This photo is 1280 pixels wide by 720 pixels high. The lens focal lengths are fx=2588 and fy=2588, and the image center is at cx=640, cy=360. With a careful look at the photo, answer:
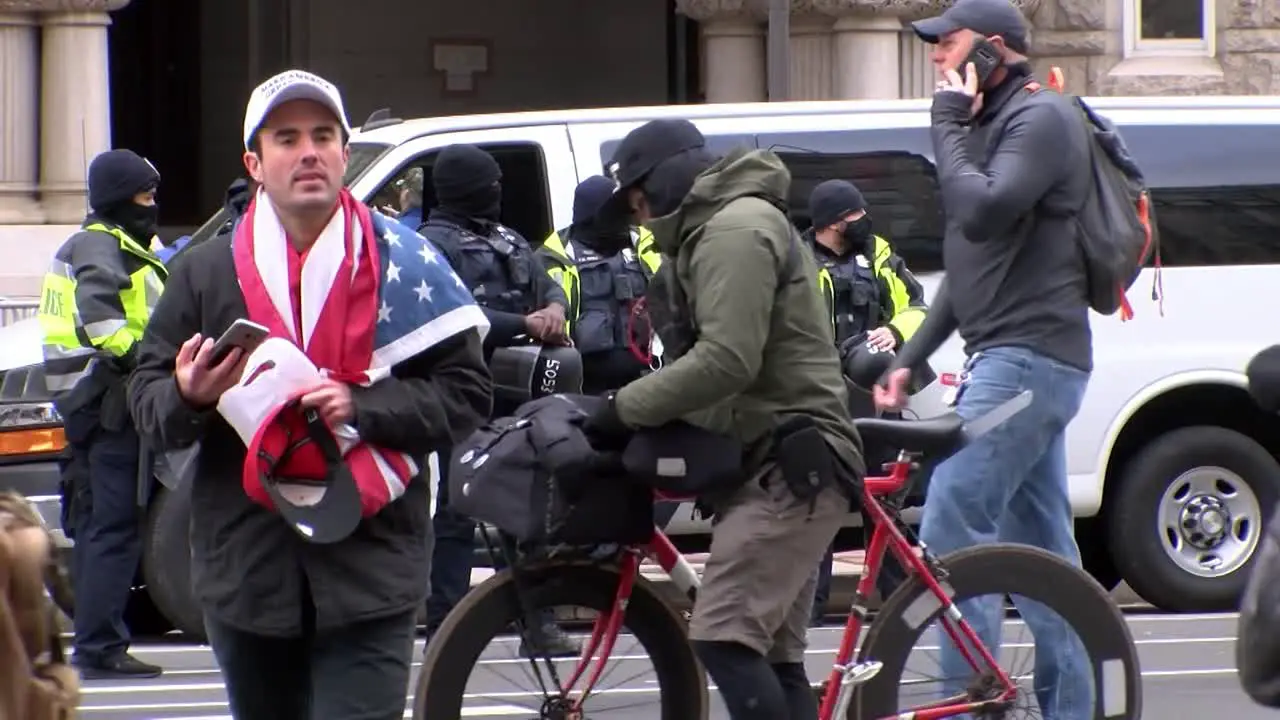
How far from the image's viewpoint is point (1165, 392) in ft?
35.9

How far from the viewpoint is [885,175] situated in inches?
419

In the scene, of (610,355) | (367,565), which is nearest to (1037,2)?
(610,355)

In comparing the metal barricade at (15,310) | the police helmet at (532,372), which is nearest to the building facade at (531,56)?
the metal barricade at (15,310)

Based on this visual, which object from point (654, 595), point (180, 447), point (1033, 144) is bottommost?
point (654, 595)

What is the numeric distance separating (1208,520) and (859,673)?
17.0ft

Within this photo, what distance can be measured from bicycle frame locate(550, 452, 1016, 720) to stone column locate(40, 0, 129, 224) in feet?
32.6

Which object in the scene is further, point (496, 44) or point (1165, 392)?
point (496, 44)

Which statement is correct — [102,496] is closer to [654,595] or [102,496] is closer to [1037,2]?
[654,595]

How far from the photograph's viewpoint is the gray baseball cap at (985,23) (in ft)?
21.9

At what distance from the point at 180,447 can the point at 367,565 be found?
40 cm

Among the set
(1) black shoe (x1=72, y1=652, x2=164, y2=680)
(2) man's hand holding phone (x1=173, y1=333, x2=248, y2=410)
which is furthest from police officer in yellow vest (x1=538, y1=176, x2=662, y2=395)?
(2) man's hand holding phone (x1=173, y1=333, x2=248, y2=410)

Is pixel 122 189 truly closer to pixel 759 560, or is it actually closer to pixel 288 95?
pixel 759 560

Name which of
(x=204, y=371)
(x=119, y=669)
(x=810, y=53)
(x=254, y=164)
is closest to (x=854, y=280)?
(x=119, y=669)

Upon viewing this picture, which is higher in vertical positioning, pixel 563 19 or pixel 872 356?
pixel 563 19
